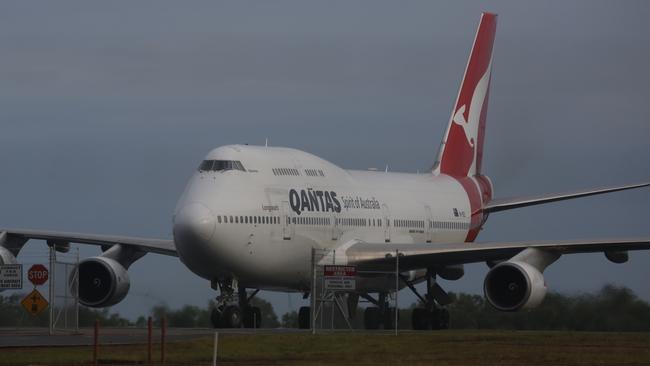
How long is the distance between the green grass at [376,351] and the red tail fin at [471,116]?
2239 centimetres

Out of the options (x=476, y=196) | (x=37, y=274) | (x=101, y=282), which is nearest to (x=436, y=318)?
(x=476, y=196)

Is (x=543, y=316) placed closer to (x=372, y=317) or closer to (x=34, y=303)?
(x=372, y=317)

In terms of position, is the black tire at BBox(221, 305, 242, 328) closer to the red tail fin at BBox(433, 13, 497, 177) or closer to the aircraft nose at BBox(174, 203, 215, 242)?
the aircraft nose at BBox(174, 203, 215, 242)

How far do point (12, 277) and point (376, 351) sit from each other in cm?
1235

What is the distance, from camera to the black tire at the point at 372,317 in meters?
45.3

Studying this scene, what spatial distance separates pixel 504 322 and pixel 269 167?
444 inches

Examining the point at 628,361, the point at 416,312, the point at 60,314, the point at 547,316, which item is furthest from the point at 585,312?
the point at 628,361

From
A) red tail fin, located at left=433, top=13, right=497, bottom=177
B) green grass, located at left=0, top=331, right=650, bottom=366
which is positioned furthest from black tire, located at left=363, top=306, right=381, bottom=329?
green grass, located at left=0, top=331, right=650, bottom=366

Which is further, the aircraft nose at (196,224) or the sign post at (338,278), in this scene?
the aircraft nose at (196,224)

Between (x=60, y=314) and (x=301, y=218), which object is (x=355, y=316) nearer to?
(x=301, y=218)

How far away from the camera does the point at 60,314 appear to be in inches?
1559

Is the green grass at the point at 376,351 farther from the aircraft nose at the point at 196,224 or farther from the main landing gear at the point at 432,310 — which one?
the main landing gear at the point at 432,310

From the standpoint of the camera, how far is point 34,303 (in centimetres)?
3600

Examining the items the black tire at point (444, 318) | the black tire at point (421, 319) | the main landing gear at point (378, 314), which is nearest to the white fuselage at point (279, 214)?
the main landing gear at point (378, 314)
